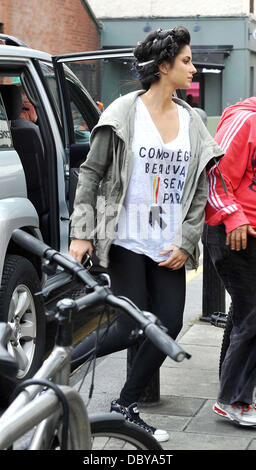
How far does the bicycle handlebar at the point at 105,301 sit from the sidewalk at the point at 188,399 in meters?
1.93

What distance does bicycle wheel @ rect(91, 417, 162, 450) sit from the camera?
2562 mm

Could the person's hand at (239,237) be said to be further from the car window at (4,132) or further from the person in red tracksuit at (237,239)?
the car window at (4,132)

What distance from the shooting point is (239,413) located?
4605mm

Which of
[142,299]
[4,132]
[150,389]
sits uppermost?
[4,132]

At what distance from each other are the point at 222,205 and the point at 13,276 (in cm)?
159

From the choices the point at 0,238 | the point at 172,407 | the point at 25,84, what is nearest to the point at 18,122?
the point at 25,84

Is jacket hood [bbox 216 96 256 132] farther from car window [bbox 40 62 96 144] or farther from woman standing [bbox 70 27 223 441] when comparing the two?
car window [bbox 40 62 96 144]

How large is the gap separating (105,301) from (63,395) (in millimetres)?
280

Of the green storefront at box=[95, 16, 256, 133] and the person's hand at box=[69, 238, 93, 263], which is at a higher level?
the green storefront at box=[95, 16, 256, 133]

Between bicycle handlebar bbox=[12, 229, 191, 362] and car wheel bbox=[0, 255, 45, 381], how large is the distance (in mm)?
2647

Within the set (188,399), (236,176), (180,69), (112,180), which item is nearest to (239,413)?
(188,399)

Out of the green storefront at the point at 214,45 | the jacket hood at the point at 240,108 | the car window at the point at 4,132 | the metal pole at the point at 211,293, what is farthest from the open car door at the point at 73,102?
the green storefront at the point at 214,45

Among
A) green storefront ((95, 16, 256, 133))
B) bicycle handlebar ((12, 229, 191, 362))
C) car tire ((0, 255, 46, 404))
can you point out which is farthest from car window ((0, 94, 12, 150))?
green storefront ((95, 16, 256, 133))

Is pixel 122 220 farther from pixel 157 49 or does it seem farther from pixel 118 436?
pixel 118 436
